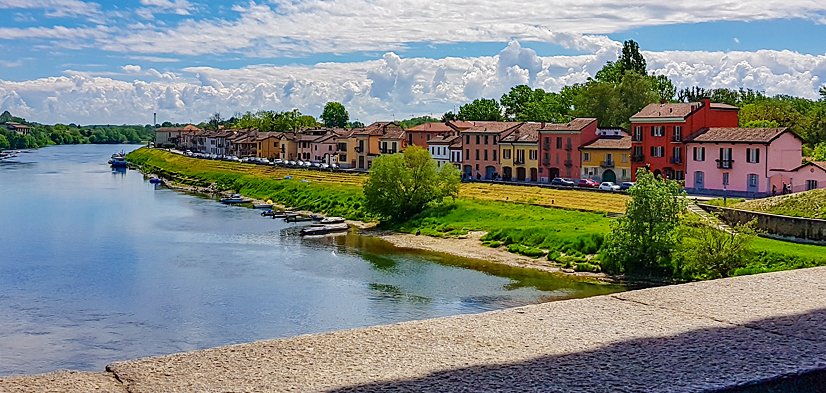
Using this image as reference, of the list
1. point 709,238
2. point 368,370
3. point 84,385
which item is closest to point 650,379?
point 368,370

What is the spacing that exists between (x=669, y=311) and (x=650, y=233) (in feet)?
86.0

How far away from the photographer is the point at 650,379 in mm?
8125

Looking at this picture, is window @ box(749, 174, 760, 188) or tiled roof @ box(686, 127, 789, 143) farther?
window @ box(749, 174, 760, 188)

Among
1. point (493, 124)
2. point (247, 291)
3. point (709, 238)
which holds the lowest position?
point (247, 291)

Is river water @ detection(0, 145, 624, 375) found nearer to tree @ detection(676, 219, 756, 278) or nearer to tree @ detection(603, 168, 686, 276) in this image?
tree @ detection(603, 168, 686, 276)

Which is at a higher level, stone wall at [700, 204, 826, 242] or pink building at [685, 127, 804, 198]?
pink building at [685, 127, 804, 198]

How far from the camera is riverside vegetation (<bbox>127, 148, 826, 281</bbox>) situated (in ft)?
110

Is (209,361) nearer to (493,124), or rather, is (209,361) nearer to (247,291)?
(247,291)

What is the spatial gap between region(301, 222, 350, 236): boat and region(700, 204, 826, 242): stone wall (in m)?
25.2

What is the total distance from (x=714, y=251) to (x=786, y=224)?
575 cm

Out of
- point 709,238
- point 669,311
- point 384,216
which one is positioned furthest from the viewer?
point 384,216

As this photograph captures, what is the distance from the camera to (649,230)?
36.3m

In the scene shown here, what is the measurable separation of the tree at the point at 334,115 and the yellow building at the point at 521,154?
103 metres

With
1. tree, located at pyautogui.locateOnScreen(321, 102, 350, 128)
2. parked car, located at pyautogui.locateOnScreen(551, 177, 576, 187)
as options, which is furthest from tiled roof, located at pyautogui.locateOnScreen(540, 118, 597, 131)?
tree, located at pyautogui.locateOnScreen(321, 102, 350, 128)
